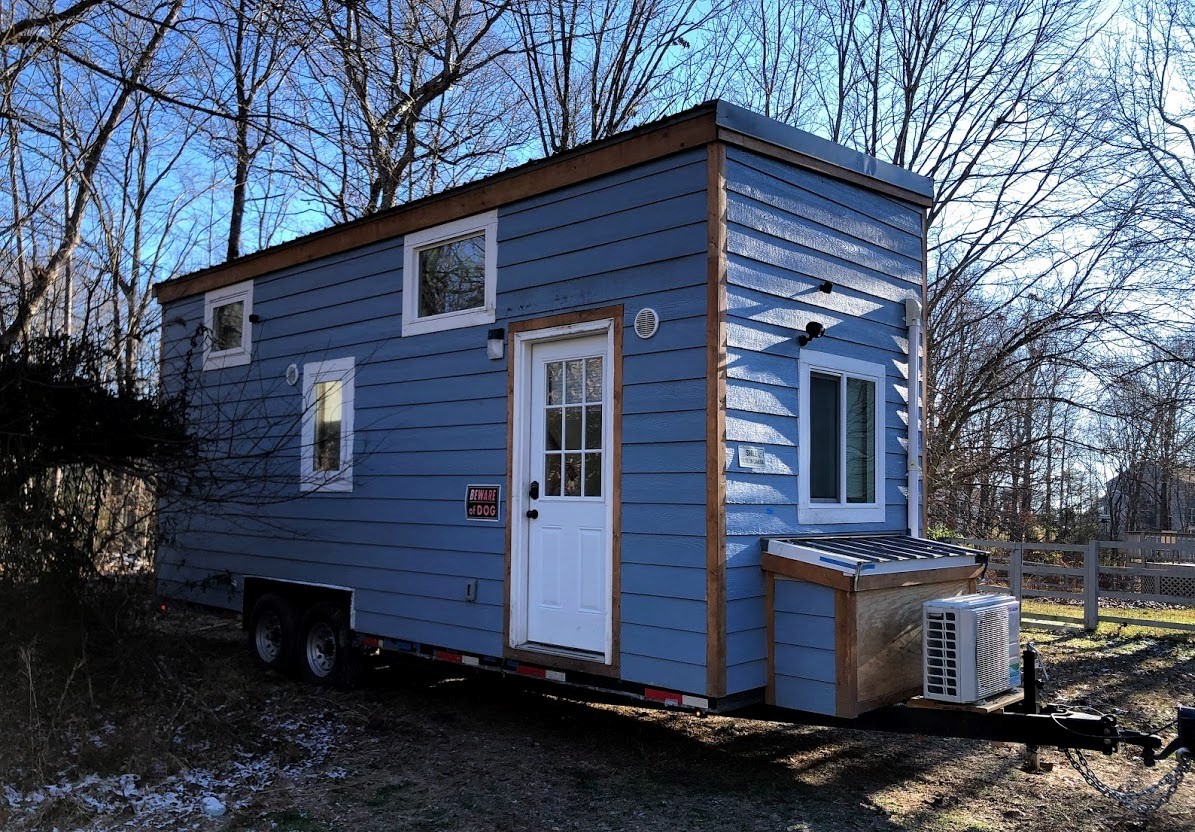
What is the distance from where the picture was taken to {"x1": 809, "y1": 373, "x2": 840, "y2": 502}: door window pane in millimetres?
5887

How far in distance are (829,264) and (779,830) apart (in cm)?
334

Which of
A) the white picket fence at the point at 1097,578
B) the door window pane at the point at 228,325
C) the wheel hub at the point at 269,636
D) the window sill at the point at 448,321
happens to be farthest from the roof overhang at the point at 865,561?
the door window pane at the point at 228,325

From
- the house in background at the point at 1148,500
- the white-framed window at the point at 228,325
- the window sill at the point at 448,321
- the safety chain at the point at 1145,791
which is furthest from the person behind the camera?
the house in background at the point at 1148,500

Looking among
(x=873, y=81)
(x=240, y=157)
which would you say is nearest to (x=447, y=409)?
(x=240, y=157)

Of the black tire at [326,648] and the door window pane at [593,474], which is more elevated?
the door window pane at [593,474]

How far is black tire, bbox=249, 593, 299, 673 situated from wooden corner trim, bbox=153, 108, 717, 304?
2.96m

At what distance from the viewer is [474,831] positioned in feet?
15.2

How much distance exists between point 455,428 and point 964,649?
3.60m

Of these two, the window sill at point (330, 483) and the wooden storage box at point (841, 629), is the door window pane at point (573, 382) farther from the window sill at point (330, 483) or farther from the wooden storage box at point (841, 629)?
the window sill at point (330, 483)

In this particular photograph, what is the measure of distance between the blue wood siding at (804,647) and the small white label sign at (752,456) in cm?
64

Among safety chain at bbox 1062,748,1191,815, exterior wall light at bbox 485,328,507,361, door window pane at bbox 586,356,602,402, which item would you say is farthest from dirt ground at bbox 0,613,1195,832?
exterior wall light at bbox 485,328,507,361

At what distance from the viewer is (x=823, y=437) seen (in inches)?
237

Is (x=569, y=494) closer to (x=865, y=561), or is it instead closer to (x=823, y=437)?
(x=823, y=437)

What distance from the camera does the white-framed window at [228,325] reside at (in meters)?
8.96
